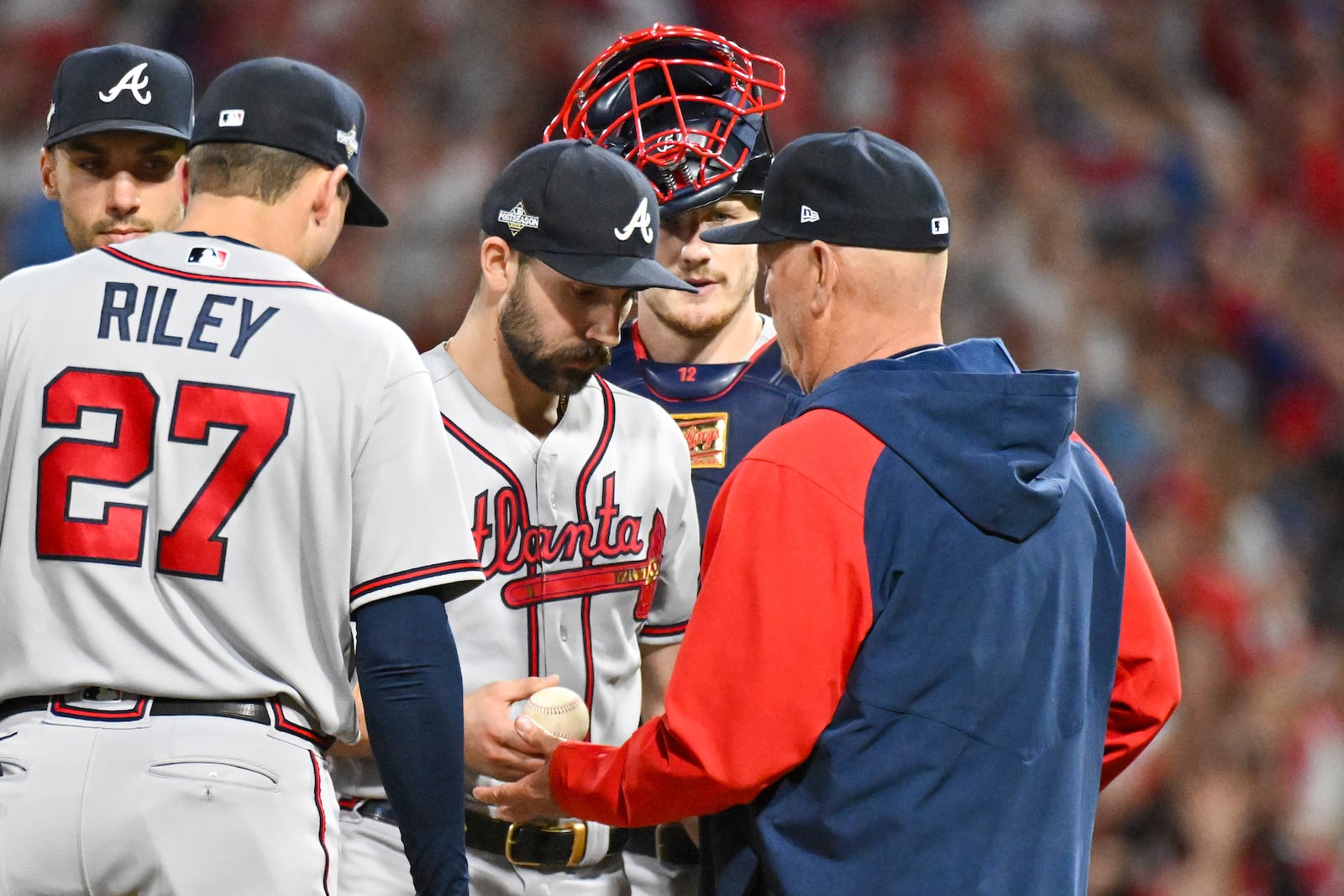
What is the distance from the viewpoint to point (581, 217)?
2.34 meters

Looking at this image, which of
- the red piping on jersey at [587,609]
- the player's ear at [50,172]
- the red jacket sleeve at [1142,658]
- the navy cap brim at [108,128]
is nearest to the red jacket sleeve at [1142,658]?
the red jacket sleeve at [1142,658]

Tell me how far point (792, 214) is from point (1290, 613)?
4.30m

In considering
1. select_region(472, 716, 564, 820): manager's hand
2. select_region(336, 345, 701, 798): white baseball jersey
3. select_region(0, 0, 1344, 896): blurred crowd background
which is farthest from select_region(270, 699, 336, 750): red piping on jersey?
select_region(0, 0, 1344, 896): blurred crowd background

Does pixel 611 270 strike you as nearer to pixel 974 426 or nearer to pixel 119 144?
pixel 974 426

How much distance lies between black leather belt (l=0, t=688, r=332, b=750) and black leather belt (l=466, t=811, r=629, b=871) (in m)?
0.62

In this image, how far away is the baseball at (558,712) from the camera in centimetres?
219

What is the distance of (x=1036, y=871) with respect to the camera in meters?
1.90

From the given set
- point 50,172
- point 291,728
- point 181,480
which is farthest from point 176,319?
point 50,172

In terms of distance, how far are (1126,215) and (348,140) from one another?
4.91m

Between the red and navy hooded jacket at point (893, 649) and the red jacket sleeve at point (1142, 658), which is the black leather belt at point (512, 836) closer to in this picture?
the red and navy hooded jacket at point (893, 649)

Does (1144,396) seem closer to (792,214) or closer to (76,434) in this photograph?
(792,214)

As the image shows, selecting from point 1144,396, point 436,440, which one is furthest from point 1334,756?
point 436,440

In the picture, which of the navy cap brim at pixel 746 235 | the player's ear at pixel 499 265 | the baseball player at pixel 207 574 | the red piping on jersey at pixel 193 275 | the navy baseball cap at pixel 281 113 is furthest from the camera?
the player's ear at pixel 499 265

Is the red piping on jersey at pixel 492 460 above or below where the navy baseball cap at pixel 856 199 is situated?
below
